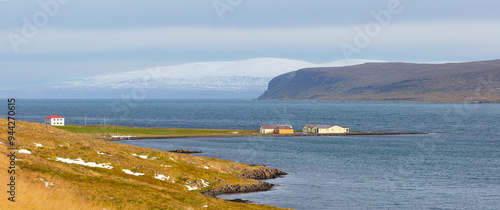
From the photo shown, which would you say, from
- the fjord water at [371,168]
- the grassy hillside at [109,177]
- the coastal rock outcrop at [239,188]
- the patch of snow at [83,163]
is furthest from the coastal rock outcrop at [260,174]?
the patch of snow at [83,163]

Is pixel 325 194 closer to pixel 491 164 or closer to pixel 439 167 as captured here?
pixel 439 167

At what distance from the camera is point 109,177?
7194 cm

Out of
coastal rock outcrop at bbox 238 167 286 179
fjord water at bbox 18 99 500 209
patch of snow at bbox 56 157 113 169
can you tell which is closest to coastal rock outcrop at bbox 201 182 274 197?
fjord water at bbox 18 99 500 209

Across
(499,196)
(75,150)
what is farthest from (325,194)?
(75,150)

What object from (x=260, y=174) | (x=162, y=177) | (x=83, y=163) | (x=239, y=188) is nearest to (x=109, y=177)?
(x=83, y=163)

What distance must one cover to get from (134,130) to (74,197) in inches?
5638

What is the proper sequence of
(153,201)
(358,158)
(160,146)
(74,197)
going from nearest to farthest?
1. (74,197)
2. (153,201)
3. (358,158)
4. (160,146)

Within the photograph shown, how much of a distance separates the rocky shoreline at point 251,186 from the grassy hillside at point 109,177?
88 cm

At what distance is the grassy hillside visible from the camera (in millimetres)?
56781

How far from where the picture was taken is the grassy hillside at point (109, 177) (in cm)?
5678

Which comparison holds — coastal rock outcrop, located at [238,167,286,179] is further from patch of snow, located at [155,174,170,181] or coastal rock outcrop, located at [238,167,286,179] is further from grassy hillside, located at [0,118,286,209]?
patch of snow, located at [155,174,170,181]

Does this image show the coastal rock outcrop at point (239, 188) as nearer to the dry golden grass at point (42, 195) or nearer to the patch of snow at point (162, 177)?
the patch of snow at point (162, 177)

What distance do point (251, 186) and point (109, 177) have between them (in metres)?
23.8

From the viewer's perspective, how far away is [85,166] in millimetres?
78125
